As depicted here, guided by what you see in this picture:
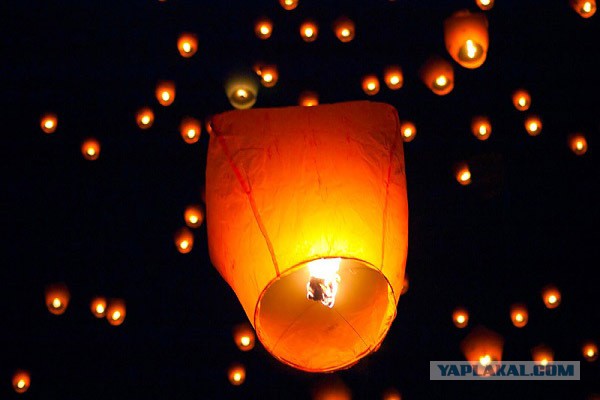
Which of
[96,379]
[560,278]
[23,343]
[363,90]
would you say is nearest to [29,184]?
[23,343]

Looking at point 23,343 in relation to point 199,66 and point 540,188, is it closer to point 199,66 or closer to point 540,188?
point 199,66

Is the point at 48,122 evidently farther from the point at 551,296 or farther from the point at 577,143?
the point at 551,296

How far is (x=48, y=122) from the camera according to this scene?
3586mm

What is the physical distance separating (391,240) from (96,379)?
305cm

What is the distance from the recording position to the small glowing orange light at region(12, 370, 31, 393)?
12.3 ft

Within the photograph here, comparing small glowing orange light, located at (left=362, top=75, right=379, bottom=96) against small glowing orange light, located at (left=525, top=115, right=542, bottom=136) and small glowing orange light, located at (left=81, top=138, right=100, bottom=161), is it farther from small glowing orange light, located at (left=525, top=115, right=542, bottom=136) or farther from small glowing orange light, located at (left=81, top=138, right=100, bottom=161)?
small glowing orange light, located at (left=81, top=138, right=100, bottom=161)

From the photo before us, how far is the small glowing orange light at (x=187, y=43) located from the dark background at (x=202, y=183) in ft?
1.22

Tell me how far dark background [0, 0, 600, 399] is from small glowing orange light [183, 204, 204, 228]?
14.0 inches

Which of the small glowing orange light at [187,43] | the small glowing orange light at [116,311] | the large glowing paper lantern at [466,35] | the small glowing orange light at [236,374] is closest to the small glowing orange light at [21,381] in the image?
the small glowing orange light at [116,311]

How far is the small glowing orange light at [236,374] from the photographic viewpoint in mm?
3863

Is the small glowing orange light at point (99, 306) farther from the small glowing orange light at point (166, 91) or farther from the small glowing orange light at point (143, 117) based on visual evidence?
the small glowing orange light at point (166, 91)

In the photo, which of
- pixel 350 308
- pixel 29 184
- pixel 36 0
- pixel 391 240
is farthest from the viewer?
pixel 29 184

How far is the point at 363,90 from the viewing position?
12.2 ft

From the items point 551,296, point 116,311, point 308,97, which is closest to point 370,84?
point 308,97
